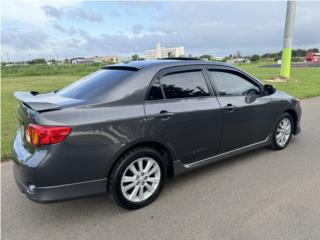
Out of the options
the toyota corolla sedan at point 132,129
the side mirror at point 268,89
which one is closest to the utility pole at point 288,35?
the side mirror at point 268,89

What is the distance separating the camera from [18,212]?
3.20m

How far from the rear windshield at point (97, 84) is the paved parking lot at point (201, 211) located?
49.9 inches

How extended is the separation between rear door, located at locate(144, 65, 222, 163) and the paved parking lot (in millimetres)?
452

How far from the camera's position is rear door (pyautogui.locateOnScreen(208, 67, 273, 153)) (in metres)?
3.96

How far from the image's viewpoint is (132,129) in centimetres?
304

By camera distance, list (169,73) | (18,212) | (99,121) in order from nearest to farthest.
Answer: (99,121)
(18,212)
(169,73)

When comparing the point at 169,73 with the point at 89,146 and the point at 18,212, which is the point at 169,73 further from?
the point at 18,212

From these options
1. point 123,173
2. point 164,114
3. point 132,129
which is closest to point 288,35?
point 164,114

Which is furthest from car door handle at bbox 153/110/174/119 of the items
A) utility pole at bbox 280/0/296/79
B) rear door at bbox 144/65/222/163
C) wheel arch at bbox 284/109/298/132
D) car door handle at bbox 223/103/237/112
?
utility pole at bbox 280/0/296/79

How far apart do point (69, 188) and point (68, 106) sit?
0.81m

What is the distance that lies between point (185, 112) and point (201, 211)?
45.2 inches

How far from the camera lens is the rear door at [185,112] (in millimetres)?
3279

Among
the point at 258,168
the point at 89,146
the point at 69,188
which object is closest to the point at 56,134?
the point at 89,146

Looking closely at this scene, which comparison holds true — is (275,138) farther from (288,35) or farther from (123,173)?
(288,35)
